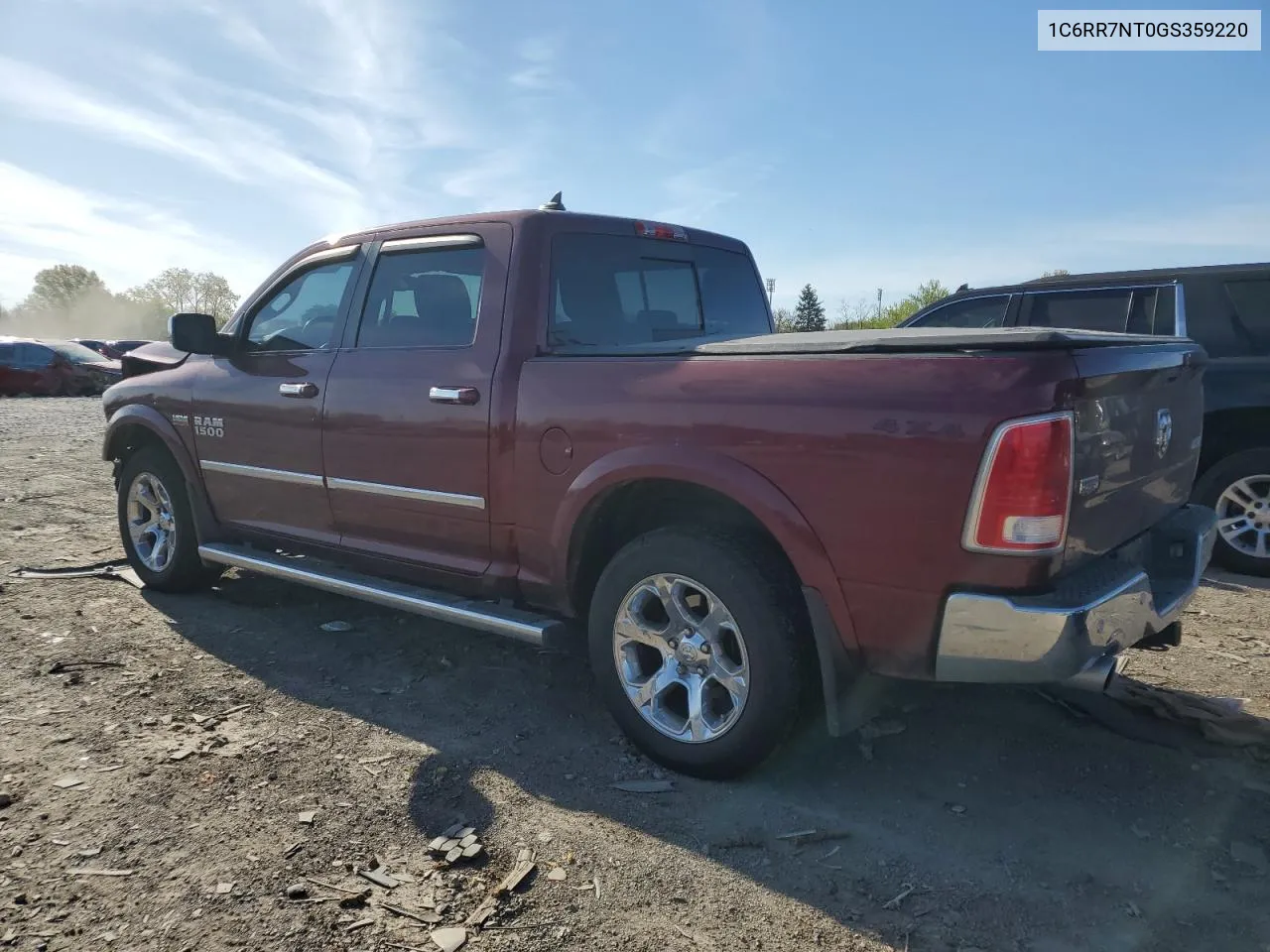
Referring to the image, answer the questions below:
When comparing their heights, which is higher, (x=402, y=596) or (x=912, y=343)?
(x=912, y=343)

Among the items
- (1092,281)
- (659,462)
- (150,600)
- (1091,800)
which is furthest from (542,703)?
(1092,281)

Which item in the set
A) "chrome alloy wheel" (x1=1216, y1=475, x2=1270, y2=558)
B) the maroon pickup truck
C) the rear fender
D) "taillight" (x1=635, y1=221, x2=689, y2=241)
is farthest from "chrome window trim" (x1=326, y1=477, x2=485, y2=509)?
"chrome alloy wheel" (x1=1216, y1=475, x2=1270, y2=558)

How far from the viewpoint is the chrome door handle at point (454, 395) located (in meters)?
3.47

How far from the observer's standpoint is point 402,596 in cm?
373

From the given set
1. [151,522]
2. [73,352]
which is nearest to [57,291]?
[73,352]

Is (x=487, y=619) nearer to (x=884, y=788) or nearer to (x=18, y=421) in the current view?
(x=884, y=788)

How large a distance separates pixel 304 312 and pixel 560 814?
2.84 metres

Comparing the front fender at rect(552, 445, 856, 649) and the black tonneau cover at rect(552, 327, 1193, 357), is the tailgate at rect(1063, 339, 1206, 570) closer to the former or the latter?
the black tonneau cover at rect(552, 327, 1193, 357)

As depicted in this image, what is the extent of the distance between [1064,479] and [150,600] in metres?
4.78

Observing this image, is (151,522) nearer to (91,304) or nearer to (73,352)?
(73,352)

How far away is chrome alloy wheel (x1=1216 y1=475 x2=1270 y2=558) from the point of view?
5531 mm

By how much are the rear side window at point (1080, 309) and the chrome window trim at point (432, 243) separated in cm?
432

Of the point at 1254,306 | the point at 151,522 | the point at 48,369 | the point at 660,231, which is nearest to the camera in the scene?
the point at 660,231

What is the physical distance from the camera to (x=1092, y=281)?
6.27m
